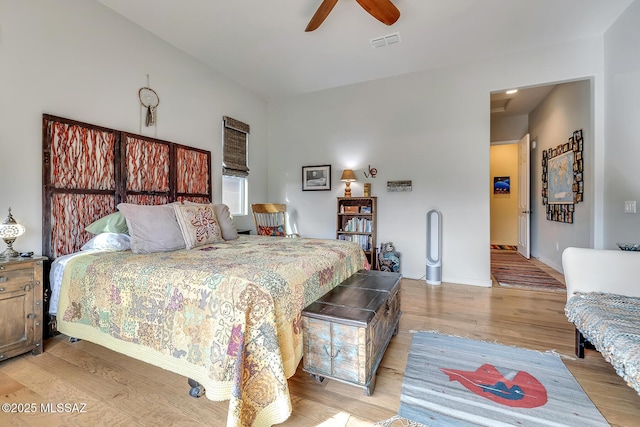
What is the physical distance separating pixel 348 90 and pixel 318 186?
160 cm

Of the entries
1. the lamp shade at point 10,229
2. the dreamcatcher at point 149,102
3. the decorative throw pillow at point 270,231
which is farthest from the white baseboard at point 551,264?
the lamp shade at point 10,229

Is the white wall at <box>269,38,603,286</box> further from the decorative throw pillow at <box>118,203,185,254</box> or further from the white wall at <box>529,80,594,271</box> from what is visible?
the decorative throw pillow at <box>118,203,185,254</box>

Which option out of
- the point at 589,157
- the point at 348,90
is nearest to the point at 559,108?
the point at 589,157

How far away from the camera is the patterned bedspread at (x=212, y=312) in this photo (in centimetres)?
121

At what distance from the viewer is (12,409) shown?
1.37 m

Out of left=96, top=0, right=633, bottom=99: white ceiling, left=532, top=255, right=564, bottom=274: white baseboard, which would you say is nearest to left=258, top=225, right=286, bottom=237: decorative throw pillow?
left=96, top=0, right=633, bottom=99: white ceiling

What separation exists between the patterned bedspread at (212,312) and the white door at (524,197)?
5.00 metres

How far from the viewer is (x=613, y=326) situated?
1.42 meters

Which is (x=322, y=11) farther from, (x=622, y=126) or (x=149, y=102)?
(x=622, y=126)

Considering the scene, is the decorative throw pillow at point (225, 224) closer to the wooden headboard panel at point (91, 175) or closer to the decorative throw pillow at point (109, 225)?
the wooden headboard panel at point (91, 175)

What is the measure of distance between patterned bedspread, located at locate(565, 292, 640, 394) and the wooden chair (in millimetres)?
3077

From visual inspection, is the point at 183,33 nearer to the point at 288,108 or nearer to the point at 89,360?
the point at 288,108

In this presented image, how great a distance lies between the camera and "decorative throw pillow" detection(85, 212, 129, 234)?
233 centimetres

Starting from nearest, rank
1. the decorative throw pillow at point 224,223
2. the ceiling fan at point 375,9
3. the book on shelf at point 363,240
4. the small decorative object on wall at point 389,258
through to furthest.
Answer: the ceiling fan at point 375,9 → the decorative throw pillow at point 224,223 → the small decorative object on wall at point 389,258 → the book on shelf at point 363,240
